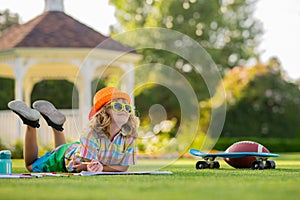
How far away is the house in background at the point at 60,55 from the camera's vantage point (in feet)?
51.5

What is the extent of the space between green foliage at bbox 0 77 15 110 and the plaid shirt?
21080 mm

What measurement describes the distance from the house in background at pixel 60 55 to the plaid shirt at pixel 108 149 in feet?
28.9

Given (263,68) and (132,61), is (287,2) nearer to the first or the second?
(263,68)

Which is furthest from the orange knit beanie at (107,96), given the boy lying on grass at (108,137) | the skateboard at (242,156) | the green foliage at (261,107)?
the green foliage at (261,107)

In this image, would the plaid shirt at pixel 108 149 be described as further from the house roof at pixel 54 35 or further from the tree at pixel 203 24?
the tree at pixel 203 24

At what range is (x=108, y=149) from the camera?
647cm

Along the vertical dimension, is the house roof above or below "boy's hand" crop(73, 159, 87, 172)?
above

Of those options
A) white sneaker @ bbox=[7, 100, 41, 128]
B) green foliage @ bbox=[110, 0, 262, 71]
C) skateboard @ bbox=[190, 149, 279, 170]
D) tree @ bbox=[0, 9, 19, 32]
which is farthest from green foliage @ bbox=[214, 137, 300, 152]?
tree @ bbox=[0, 9, 19, 32]

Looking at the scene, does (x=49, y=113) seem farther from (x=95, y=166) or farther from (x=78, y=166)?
(x=95, y=166)

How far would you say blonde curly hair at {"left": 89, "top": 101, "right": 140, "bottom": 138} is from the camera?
6.45m

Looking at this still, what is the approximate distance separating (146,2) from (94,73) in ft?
64.3

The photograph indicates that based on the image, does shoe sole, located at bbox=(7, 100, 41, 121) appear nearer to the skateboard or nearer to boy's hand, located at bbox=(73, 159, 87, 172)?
boy's hand, located at bbox=(73, 159, 87, 172)

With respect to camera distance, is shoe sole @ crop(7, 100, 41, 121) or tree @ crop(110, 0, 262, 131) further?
tree @ crop(110, 0, 262, 131)

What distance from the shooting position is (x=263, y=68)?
88.2 feet
